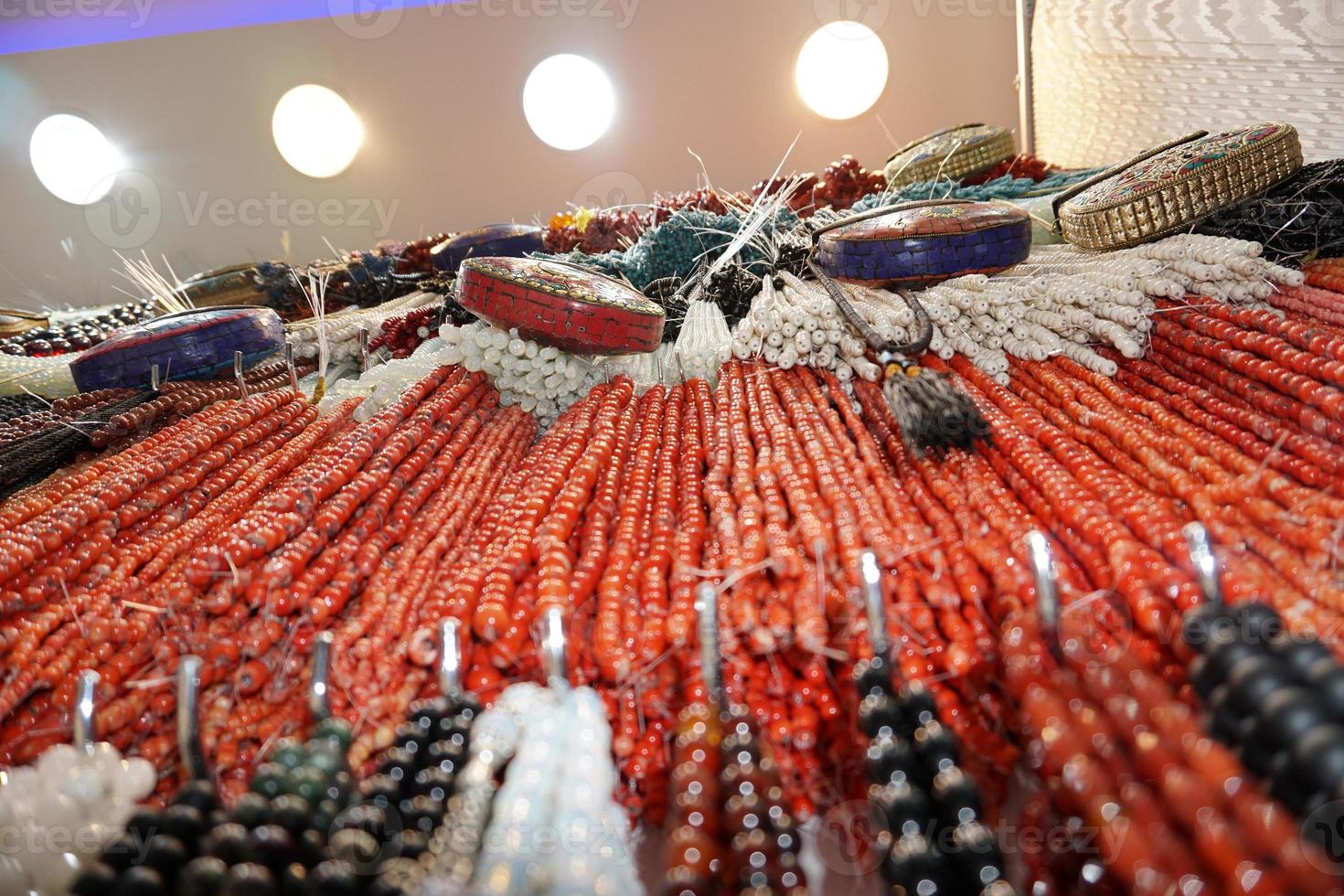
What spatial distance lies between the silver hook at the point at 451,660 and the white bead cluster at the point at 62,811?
1.24 ft

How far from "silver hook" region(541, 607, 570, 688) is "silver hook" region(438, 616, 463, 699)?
126 mm

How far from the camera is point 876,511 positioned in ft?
4.55

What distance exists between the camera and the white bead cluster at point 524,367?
2.14 m

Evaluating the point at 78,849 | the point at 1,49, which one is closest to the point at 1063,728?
the point at 78,849

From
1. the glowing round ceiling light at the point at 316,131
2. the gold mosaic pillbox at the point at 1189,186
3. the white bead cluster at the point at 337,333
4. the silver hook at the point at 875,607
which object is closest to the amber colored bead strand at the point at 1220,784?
the silver hook at the point at 875,607

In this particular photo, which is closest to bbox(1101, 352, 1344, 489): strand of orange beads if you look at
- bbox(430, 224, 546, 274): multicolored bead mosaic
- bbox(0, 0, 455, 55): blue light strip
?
bbox(430, 224, 546, 274): multicolored bead mosaic

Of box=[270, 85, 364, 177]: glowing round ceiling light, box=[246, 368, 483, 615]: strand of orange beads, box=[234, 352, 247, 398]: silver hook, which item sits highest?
box=[270, 85, 364, 177]: glowing round ceiling light

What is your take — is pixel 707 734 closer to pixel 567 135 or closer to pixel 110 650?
pixel 110 650

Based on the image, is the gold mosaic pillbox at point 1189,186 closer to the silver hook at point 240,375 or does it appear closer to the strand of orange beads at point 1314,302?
the strand of orange beads at point 1314,302

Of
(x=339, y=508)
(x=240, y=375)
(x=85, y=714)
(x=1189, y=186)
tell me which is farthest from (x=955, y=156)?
(x=85, y=714)

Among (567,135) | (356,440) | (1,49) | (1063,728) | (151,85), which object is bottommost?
(1063,728)

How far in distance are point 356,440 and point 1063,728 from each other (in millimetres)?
1463

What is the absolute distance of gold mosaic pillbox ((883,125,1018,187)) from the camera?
3.42m

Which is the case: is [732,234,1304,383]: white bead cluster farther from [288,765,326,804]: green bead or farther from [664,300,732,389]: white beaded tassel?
[288,765,326,804]: green bead
